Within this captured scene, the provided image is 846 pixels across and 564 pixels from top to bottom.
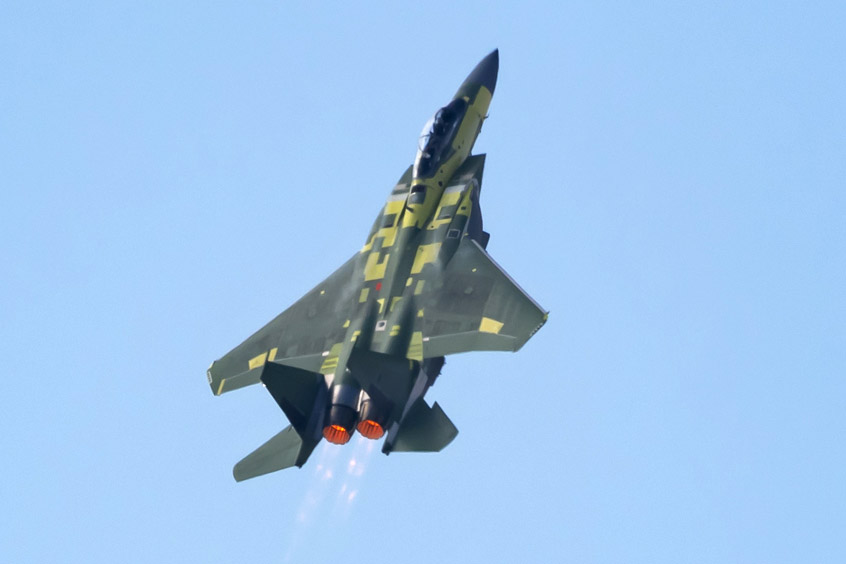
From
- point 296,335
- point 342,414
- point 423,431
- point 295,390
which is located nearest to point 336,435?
point 342,414

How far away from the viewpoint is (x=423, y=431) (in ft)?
94.6

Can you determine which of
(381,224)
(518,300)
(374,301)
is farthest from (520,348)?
(381,224)

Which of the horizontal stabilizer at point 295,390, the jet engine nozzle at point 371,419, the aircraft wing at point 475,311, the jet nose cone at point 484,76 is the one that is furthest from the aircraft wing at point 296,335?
the jet nose cone at point 484,76

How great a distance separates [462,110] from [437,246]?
553 cm

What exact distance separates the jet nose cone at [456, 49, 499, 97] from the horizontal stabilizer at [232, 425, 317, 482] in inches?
444

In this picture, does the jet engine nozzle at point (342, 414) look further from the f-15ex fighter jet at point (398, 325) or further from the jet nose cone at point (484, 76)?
the jet nose cone at point (484, 76)

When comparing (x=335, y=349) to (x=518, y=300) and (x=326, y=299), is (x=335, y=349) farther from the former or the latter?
(x=518, y=300)

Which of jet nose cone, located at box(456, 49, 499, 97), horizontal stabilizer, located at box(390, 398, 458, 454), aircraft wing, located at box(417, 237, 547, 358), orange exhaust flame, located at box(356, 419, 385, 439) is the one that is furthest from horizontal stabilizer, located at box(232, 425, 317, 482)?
jet nose cone, located at box(456, 49, 499, 97)

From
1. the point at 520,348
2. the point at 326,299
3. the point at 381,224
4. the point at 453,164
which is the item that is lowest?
the point at 520,348

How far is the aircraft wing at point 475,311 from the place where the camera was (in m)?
28.9

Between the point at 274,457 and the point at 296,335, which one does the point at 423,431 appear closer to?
the point at 274,457

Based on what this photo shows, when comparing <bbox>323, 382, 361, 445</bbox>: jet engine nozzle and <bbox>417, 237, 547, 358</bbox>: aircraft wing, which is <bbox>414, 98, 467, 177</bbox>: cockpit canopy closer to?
<bbox>417, 237, 547, 358</bbox>: aircraft wing

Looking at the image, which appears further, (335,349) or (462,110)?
(462,110)

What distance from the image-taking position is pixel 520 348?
2866 centimetres
